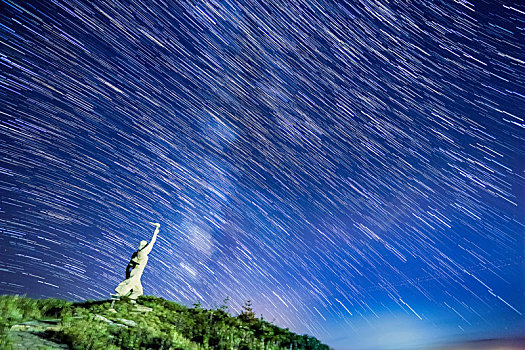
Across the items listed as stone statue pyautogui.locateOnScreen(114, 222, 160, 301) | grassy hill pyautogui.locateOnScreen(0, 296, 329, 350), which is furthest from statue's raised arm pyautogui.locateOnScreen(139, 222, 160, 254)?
grassy hill pyautogui.locateOnScreen(0, 296, 329, 350)

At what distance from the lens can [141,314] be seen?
1238cm

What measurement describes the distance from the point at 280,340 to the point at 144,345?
18.6 ft

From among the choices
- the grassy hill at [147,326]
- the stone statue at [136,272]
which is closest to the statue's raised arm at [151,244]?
the stone statue at [136,272]

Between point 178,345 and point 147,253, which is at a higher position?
point 147,253

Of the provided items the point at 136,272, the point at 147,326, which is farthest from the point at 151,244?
the point at 147,326

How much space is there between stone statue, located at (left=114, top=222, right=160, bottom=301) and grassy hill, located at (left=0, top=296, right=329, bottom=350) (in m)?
0.53

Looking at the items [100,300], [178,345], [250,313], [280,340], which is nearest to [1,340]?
[178,345]

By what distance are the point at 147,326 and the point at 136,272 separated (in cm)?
384

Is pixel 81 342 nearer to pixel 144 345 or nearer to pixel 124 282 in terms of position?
pixel 144 345

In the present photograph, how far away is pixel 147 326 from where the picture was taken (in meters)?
10.8

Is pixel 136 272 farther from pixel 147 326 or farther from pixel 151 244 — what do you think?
pixel 147 326

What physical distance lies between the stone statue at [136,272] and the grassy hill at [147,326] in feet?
1.73

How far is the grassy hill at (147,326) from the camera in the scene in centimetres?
854

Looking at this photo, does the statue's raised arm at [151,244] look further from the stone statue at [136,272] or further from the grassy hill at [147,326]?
the grassy hill at [147,326]
